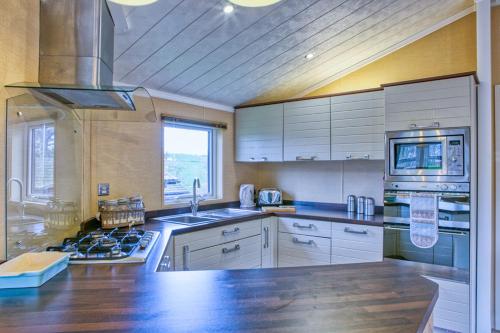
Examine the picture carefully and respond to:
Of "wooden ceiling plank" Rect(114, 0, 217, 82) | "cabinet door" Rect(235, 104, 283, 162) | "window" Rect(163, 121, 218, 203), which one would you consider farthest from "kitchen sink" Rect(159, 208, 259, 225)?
"wooden ceiling plank" Rect(114, 0, 217, 82)

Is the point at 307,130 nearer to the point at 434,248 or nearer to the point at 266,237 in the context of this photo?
the point at 266,237

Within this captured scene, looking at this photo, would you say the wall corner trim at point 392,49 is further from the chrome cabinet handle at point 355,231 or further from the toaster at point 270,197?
the chrome cabinet handle at point 355,231

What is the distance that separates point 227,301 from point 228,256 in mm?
1882

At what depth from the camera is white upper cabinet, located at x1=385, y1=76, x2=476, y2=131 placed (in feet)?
7.91

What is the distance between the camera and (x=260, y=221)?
10.4ft

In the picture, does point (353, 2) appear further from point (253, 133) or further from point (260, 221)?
point (260, 221)

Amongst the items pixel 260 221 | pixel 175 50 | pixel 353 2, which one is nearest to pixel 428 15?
pixel 353 2

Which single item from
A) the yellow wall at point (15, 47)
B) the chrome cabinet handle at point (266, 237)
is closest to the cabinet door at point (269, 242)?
the chrome cabinet handle at point (266, 237)

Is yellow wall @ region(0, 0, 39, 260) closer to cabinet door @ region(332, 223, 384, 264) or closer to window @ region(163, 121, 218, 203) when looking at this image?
window @ region(163, 121, 218, 203)

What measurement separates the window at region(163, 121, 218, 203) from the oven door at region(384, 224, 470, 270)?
1.88m

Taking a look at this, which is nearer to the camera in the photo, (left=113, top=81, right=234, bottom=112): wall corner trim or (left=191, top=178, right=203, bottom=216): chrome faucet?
(left=113, top=81, right=234, bottom=112): wall corner trim

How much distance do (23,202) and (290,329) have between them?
1388 millimetres

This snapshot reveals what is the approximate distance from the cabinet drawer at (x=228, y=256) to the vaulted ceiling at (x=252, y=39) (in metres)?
1.49

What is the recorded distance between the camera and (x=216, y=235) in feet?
8.89
